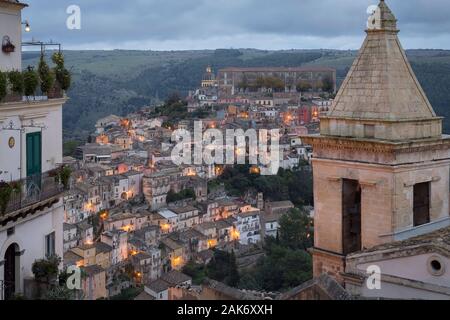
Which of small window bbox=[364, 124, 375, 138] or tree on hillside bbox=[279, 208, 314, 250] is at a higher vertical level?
small window bbox=[364, 124, 375, 138]

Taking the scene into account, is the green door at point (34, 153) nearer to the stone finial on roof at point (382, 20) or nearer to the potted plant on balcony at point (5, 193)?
the potted plant on balcony at point (5, 193)

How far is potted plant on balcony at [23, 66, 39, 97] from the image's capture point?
30.3ft

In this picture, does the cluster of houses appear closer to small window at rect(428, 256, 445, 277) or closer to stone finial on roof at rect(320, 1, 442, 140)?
stone finial on roof at rect(320, 1, 442, 140)

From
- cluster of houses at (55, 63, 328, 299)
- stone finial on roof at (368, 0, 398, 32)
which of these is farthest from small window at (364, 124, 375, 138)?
cluster of houses at (55, 63, 328, 299)

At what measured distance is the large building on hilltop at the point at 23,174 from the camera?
350 inches

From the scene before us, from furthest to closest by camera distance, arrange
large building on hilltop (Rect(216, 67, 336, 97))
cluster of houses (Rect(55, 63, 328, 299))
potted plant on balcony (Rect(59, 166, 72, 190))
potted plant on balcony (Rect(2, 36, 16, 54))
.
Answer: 1. large building on hilltop (Rect(216, 67, 336, 97))
2. cluster of houses (Rect(55, 63, 328, 299))
3. potted plant on balcony (Rect(59, 166, 72, 190))
4. potted plant on balcony (Rect(2, 36, 16, 54))

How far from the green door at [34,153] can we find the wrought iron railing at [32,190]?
0.18 metres

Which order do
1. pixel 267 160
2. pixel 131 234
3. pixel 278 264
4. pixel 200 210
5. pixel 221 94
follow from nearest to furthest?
pixel 278 264 → pixel 131 234 → pixel 200 210 → pixel 267 160 → pixel 221 94

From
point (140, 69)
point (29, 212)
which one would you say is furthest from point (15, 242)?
point (140, 69)

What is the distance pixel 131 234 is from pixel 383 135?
53710 millimetres

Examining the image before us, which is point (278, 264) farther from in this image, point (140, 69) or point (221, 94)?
point (140, 69)

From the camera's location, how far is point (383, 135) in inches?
354

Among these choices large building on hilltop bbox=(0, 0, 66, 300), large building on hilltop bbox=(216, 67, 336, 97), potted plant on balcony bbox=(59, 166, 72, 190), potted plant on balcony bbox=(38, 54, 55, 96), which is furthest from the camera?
large building on hilltop bbox=(216, 67, 336, 97)

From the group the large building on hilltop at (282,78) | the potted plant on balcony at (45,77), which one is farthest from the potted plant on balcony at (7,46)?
the large building on hilltop at (282,78)
